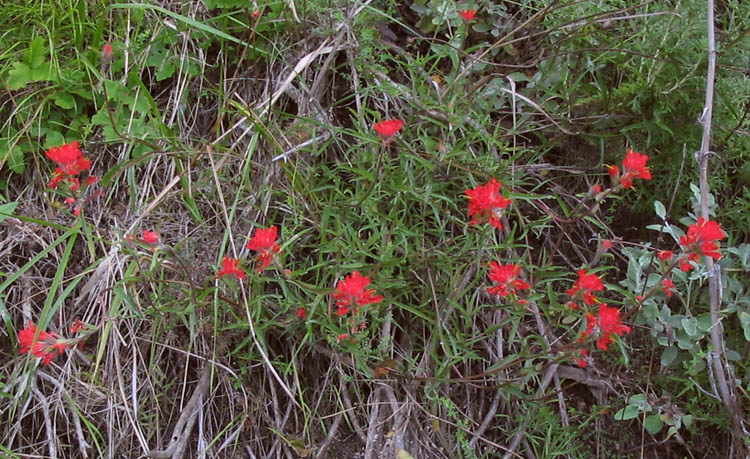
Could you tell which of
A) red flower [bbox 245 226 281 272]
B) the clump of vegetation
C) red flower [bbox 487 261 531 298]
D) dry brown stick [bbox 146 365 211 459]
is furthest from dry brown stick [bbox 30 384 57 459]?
red flower [bbox 487 261 531 298]

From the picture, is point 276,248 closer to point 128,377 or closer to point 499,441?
point 128,377

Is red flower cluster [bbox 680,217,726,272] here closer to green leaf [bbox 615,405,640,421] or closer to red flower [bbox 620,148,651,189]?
red flower [bbox 620,148,651,189]

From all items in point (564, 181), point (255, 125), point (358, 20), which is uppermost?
point (358, 20)

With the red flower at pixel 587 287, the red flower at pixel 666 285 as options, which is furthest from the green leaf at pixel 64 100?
the red flower at pixel 666 285

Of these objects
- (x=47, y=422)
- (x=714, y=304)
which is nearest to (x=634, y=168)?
(x=714, y=304)

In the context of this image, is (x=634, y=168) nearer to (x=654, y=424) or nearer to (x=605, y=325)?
(x=605, y=325)

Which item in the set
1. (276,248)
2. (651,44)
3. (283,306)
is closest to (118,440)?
(283,306)

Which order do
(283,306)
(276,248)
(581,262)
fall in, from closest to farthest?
(276,248) < (283,306) < (581,262)
